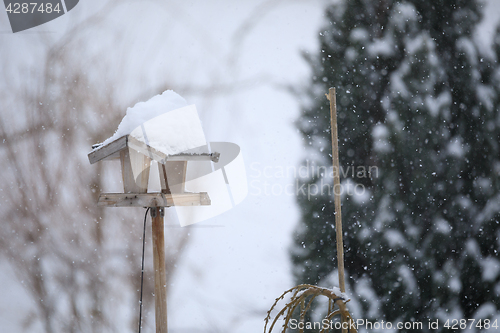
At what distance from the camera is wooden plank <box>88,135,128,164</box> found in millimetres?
1064

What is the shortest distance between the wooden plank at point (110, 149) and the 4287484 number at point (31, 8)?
1.36 meters

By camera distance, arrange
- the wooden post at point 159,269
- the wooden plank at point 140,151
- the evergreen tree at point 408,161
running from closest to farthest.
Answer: the wooden plank at point 140,151
the wooden post at point 159,269
the evergreen tree at point 408,161

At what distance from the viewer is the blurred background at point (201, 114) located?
1827mm

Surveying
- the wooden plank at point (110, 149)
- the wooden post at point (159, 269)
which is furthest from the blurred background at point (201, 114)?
the wooden plank at point (110, 149)

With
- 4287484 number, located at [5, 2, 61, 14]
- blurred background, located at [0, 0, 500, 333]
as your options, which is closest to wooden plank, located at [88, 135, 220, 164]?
blurred background, located at [0, 0, 500, 333]

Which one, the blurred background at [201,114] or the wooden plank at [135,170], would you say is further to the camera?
the blurred background at [201,114]

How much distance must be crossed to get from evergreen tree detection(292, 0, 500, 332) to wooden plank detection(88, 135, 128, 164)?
3.19ft

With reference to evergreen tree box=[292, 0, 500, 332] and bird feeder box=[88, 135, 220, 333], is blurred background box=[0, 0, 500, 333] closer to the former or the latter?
evergreen tree box=[292, 0, 500, 332]

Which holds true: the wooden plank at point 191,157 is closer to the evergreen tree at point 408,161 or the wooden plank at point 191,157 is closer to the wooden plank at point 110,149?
the wooden plank at point 110,149

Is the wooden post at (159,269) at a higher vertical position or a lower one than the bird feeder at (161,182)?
lower

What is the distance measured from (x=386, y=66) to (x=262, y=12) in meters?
0.77

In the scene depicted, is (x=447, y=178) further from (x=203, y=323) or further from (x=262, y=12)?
(x=203, y=323)

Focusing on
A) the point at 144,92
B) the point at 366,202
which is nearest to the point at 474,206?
the point at 366,202

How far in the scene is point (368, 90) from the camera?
5.86 ft
